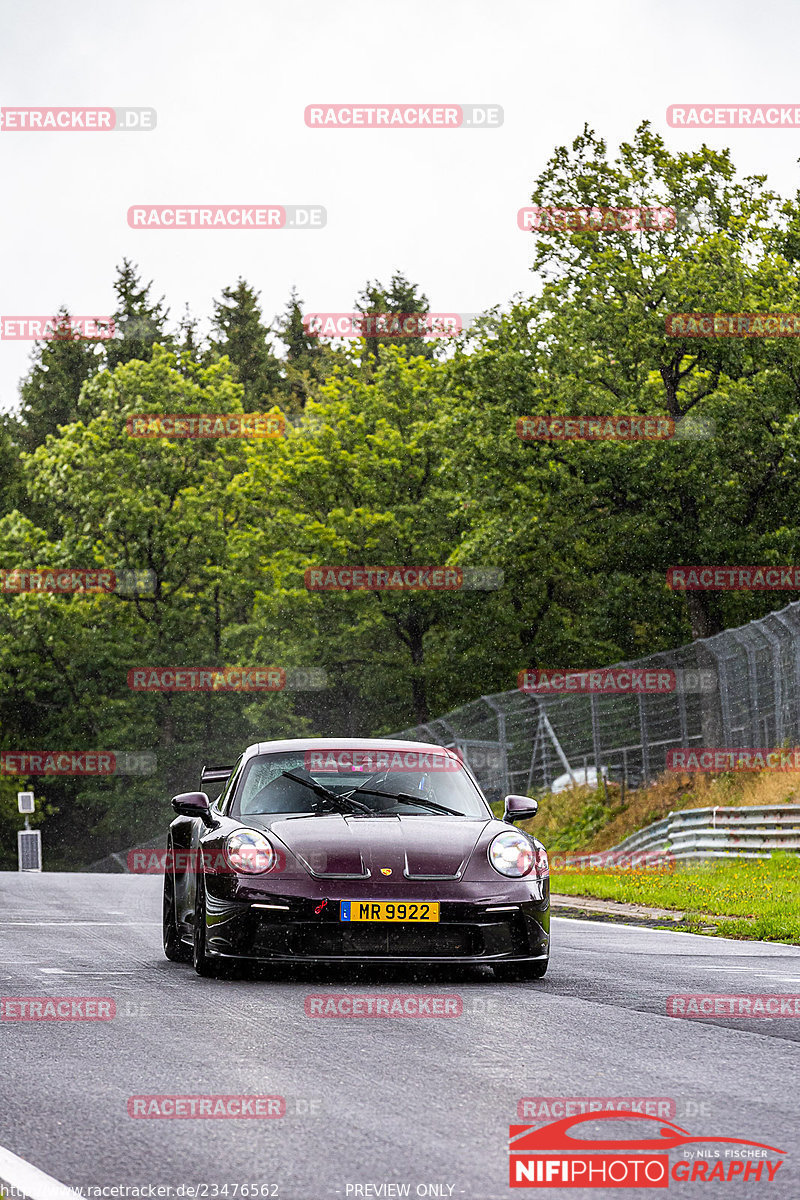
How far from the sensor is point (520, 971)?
10.2 m

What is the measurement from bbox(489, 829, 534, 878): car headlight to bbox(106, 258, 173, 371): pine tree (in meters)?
79.3

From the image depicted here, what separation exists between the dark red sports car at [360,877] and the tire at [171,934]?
0.55 metres

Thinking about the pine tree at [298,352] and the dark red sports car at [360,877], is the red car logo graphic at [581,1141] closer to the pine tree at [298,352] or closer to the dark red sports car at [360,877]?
the dark red sports car at [360,877]

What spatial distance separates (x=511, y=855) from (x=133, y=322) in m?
81.9

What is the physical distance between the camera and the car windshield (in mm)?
10590

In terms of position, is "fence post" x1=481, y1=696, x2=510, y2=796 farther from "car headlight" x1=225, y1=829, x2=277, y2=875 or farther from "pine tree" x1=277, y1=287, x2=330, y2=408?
"pine tree" x1=277, y1=287, x2=330, y2=408

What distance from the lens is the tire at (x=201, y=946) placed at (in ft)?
33.2

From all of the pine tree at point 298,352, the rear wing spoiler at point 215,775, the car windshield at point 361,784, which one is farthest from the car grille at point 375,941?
the pine tree at point 298,352

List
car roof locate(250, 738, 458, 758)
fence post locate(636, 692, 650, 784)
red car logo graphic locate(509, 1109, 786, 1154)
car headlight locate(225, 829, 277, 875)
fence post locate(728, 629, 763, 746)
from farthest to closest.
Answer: fence post locate(636, 692, 650, 784), fence post locate(728, 629, 763, 746), car roof locate(250, 738, 458, 758), car headlight locate(225, 829, 277, 875), red car logo graphic locate(509, 1109, 786, 1154)

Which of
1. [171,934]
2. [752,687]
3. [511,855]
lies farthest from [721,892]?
[511,855]

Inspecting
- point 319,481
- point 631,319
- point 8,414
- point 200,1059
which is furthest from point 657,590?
point 8,414

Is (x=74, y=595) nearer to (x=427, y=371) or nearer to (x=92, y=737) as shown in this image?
(x=92, y=737)

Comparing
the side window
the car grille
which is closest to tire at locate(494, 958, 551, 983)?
the car grille

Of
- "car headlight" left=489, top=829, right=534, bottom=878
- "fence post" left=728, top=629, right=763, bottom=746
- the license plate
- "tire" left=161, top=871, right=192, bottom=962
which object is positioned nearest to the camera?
the license plate
